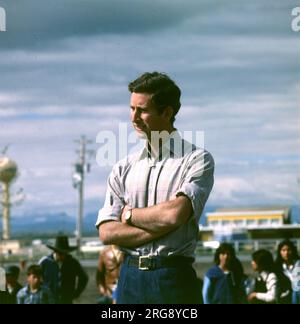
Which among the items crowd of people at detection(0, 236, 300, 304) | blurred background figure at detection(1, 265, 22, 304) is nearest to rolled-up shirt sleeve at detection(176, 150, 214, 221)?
crowd of people at detection(0, 236, 300, 304)

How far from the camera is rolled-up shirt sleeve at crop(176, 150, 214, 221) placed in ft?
9.93

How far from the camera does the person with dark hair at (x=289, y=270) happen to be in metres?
7.22

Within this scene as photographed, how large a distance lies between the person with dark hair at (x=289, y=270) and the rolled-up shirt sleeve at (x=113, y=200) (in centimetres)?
423

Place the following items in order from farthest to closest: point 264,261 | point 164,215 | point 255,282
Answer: point 255,282
point 264,261
point 164,215

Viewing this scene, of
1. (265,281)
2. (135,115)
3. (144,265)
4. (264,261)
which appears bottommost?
(265,281)

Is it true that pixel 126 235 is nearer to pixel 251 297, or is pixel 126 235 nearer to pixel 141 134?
pixel 141 134

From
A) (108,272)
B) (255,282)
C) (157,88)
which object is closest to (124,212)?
(157,88)

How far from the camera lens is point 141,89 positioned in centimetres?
305

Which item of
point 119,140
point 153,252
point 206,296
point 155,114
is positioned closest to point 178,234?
point 153,252

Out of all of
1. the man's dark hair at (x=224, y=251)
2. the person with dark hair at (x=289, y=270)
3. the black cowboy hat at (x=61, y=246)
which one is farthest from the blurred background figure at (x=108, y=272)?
the person with dark hair at (x=289, y=270)

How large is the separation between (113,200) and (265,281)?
4.33 m

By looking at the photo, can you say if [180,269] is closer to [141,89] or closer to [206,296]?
[141,89]

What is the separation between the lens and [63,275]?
7.67m
